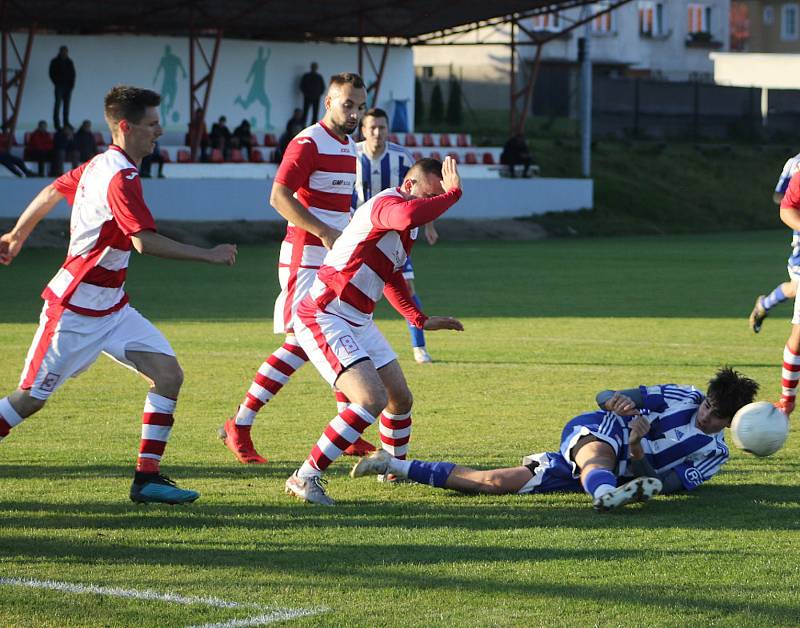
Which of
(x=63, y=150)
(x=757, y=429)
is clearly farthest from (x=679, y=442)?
(x=63, y=150)

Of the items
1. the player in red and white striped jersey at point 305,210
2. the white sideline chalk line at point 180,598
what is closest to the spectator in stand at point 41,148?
the player in red and white striped jersey at point 305,210

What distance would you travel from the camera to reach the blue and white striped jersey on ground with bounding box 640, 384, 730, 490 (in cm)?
704

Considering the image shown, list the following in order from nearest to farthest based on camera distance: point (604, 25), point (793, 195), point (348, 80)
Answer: point (348, 80)
point (793, 195)
point (604, 25)

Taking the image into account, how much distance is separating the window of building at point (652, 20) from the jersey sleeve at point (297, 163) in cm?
6982

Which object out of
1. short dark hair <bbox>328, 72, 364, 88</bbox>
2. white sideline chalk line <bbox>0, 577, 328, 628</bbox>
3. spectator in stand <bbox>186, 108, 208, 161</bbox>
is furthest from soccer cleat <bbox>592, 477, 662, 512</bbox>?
spectator in stand <bbox>186, 108, 208, 161</bbox>

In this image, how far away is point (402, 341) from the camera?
14336 millimetres

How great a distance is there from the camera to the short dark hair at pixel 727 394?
6.96 m

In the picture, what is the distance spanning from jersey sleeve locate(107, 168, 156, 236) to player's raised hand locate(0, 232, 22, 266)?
0.76 meters

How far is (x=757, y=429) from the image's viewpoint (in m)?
7.13

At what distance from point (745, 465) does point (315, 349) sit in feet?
9.17

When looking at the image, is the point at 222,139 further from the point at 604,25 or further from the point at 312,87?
the point at 604,25

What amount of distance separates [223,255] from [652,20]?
73.1m

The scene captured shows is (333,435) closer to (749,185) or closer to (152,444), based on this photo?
(152,444)

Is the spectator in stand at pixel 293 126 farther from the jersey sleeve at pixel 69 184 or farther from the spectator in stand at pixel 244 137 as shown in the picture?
the jersey sleeve at pixel 69 184
